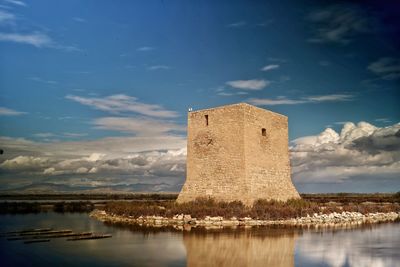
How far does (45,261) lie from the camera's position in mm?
9148

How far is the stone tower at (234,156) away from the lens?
1892cm

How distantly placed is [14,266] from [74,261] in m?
1.25

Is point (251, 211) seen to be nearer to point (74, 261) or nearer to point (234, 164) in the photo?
point (234, 164)

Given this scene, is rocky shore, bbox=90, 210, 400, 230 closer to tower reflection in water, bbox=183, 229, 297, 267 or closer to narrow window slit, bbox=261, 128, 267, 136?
tower reflection in water, bbox=183, 229, 297, 267

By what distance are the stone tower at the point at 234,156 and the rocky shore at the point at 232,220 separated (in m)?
2.25

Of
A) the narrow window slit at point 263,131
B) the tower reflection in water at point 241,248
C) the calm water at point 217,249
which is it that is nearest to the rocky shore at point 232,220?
the calm water at point 217,249

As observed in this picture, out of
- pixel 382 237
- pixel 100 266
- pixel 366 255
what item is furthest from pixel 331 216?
pixel 100 266

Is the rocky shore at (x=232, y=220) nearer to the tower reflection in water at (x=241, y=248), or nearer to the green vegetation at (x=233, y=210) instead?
the green vegetation at (x=233, y=210)

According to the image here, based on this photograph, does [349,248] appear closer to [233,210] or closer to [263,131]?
[233,210]

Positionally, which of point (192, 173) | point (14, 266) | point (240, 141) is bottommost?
point (14, 266)

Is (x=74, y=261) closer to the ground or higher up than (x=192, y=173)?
closer to the ground

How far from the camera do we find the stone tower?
62.1ft

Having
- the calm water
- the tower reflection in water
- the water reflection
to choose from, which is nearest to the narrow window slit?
the water reflection

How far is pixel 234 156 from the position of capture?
19.1 meters
